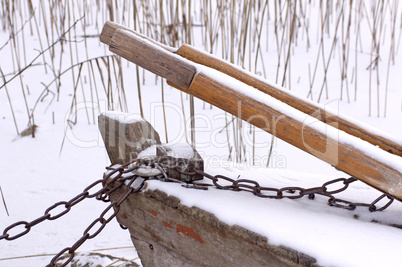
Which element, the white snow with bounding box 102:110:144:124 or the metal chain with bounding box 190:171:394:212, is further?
the white snow with bounding box 102:110:144:124

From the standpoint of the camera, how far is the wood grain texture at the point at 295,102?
1113 millimetres

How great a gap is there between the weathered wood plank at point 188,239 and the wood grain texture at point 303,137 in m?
0.20

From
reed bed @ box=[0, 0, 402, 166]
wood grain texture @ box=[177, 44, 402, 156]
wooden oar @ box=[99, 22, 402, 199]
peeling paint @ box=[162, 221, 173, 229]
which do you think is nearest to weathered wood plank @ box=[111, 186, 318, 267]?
peeling paint @ box=[162, 221, 173, 229]

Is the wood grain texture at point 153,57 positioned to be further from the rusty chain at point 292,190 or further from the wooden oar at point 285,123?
the rusty chain at point 292,190

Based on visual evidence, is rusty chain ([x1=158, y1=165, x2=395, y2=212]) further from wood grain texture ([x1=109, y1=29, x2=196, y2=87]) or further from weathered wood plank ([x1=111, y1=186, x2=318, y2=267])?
wood grain texture ([x1=109, y1=29, x2=196, y2=87])

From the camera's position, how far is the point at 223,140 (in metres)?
2.70

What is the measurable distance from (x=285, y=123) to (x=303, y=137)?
47mm

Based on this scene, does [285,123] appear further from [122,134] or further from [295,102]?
[122,134]

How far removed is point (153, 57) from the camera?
109 cm

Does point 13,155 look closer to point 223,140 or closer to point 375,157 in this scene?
point 223,140

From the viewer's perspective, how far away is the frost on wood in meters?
1.16

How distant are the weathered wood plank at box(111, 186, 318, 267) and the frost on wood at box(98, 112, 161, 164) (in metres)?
0.10

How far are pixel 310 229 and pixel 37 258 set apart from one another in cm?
121

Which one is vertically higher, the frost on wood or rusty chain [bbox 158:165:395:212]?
the frost on wood
